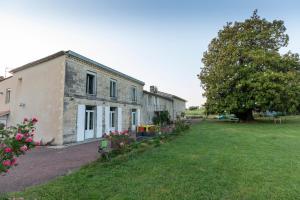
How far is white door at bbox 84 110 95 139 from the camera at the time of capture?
40.7 ft

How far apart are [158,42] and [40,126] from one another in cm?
1046

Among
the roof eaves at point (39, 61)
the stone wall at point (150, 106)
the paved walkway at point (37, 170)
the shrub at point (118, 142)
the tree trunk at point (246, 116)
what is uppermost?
the roof eaves at point (39, 61)

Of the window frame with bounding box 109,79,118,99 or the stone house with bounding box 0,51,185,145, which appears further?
the window frame with bounding box 109,79,118,99

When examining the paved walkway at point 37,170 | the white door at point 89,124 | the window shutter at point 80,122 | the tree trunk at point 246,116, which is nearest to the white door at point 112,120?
the white door at point 89,124

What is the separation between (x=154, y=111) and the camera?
78.6 ft

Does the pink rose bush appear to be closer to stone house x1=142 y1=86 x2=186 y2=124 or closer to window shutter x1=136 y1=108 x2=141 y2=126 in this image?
window shutter x1=136 y1=108 x2=141 y2=126

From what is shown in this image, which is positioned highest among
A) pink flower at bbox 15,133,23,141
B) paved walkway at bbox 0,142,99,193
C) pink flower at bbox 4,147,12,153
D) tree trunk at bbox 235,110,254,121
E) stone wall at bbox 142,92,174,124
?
stone wall at bbox 142,92,174,124

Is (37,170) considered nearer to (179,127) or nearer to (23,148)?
(23,148)

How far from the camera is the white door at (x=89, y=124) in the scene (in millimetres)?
12417

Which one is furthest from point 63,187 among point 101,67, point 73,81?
point 101,67

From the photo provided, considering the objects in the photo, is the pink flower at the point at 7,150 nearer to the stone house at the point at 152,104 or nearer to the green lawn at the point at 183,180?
the green lawn at the point at 183,180

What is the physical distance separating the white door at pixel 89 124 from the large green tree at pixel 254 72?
14.7m

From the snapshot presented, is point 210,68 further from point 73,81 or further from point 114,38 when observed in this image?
point 73,81

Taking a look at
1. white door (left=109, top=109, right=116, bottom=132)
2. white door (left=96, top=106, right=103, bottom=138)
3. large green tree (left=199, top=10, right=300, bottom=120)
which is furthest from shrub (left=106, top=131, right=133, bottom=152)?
large green tree (left=199, top=10, right=300, bottom=120)
